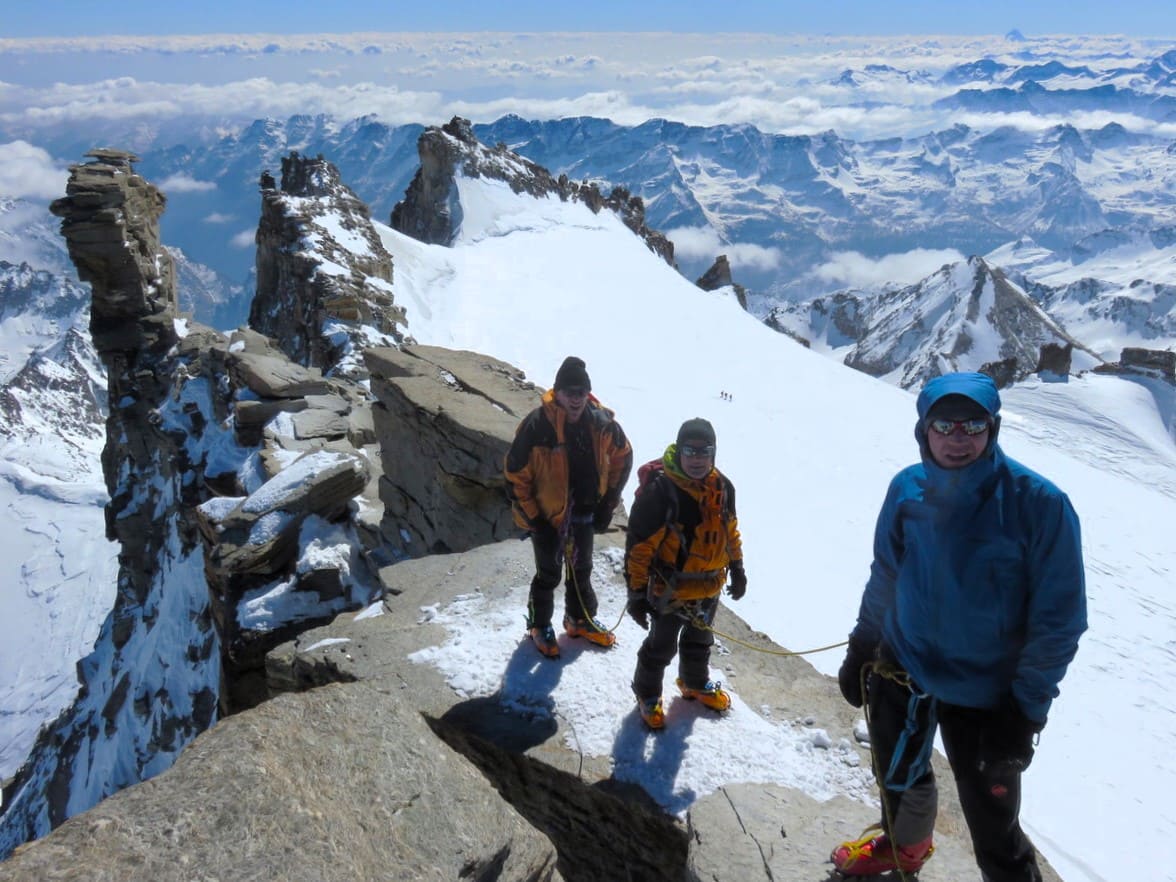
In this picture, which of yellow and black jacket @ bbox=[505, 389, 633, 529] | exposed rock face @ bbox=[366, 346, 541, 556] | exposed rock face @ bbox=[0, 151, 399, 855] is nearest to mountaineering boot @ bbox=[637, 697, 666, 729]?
yellow and black jacket @ bbox=[505, 389, 633, 529]

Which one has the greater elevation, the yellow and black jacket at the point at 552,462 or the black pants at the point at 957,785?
the yellow and black jacket at the point at 552,462

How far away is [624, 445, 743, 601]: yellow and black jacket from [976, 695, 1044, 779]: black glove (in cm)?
197

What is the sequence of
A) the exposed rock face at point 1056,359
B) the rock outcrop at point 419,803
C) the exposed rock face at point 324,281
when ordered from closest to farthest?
the rock outcrop at point 419,803
the exposed rock face at point 324,281
the exposed rock face at point 1056,359

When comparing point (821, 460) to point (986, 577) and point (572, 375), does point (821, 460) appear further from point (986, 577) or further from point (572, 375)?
point (986, 577)

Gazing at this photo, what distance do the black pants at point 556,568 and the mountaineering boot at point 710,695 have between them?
43.1 inches

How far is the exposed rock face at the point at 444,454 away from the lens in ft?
30.7

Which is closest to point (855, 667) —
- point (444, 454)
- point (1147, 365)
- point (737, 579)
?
point (737, 579)

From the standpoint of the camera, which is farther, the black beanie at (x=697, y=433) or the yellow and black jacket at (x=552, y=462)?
the yellow and black jacket at (x=552, y=462)

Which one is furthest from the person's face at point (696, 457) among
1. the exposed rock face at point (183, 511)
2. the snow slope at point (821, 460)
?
the exposed rock face at point (183, 511)

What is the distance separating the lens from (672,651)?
5.36 metres

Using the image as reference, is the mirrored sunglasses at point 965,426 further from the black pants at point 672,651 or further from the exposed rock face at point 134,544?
the exposed rock face at point 134,544

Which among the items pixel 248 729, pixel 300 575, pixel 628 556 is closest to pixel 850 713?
pixel 628 556

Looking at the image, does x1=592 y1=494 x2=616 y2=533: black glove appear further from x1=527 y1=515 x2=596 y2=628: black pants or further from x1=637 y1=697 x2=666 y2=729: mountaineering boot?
x1=637 y1=697 x2=666 y2=729: mountaineering boot

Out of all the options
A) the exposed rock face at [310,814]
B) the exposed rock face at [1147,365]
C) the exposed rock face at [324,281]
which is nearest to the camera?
the exposed rock face at [310,814]
